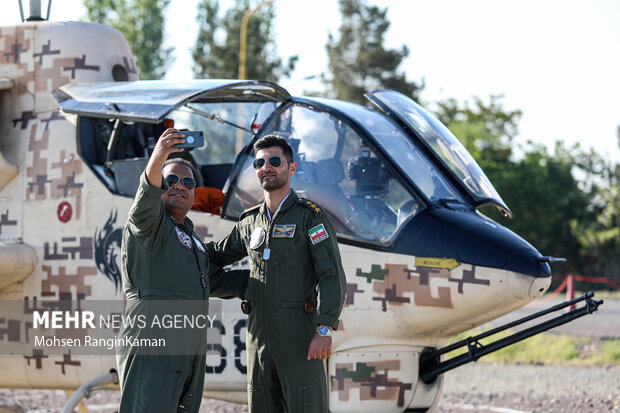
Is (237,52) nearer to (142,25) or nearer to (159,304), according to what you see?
(142,25)

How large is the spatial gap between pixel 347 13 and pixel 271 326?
155 ft

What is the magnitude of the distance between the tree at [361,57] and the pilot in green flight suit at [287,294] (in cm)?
4072

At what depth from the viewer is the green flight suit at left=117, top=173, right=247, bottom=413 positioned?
3727mm

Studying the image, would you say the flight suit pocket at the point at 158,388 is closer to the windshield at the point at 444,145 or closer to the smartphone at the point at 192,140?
the smartphone at the point at 192,140

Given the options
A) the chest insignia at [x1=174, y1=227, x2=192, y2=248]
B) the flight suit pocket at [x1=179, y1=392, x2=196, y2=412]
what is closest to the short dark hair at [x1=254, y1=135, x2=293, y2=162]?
the chest insignia at [x1=174, y1=227, x2=192, y2=248]

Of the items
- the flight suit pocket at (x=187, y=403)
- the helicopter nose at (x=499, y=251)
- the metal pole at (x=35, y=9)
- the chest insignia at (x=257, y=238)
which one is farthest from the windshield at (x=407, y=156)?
the metal pole at (x=35, y=9)

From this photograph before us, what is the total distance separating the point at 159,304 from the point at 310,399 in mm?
890

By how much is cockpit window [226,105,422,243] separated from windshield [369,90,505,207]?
48 centimetres

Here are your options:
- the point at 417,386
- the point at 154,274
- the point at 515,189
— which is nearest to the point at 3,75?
the point at 154,274

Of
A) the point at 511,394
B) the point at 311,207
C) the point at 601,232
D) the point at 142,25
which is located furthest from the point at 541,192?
the point at 311,207

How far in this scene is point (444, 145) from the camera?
5.59 m

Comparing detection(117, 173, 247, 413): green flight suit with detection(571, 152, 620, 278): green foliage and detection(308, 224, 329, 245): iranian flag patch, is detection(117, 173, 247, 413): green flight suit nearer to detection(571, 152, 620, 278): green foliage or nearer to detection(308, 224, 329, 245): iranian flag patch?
detection(308, 224, 329, 245): iranian flag patch

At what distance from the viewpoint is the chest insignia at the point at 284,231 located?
4188 mm

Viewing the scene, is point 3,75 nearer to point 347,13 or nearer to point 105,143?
point 105,143
